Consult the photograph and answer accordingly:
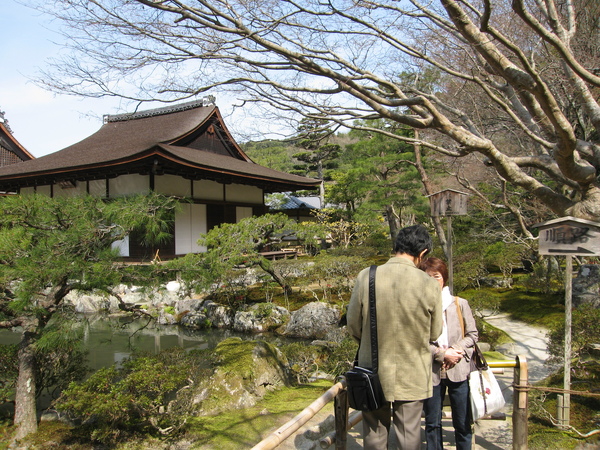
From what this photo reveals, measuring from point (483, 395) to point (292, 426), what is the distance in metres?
1.15

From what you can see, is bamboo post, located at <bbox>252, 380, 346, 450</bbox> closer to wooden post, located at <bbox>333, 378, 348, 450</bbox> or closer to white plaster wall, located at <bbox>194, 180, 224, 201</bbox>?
wooden post, located at <bbox>333, 378, 348, 450</bbox>

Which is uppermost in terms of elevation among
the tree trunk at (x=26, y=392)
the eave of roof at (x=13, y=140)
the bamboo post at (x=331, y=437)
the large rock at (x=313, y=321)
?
the eave of roof at (x=13, y=140)

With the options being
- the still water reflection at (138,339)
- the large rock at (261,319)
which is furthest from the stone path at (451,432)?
the large rock at (261,319)

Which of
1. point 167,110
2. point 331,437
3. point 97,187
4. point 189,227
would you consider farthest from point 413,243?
point 167,110

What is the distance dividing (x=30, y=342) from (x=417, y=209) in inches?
555

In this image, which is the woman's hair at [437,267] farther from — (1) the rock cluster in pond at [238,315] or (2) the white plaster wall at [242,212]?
(2) the white plaster wall at [242,212]

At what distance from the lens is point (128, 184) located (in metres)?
12.1

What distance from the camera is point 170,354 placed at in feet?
16.5

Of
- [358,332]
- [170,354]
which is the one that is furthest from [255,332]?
[358,332]

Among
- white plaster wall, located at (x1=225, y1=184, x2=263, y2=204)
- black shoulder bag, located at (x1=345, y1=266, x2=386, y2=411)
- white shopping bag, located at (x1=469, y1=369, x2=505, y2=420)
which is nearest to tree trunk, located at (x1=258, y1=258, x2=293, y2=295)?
white plaster wall, located at (x1=225, y1=184, x2=263, y2=204)

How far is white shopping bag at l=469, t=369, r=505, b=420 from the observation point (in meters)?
2.51

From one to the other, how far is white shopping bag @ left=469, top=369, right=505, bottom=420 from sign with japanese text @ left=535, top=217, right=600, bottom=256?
1263 millimetres

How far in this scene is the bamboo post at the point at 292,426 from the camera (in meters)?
1.94

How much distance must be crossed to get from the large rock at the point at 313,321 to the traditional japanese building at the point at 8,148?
18344mm
